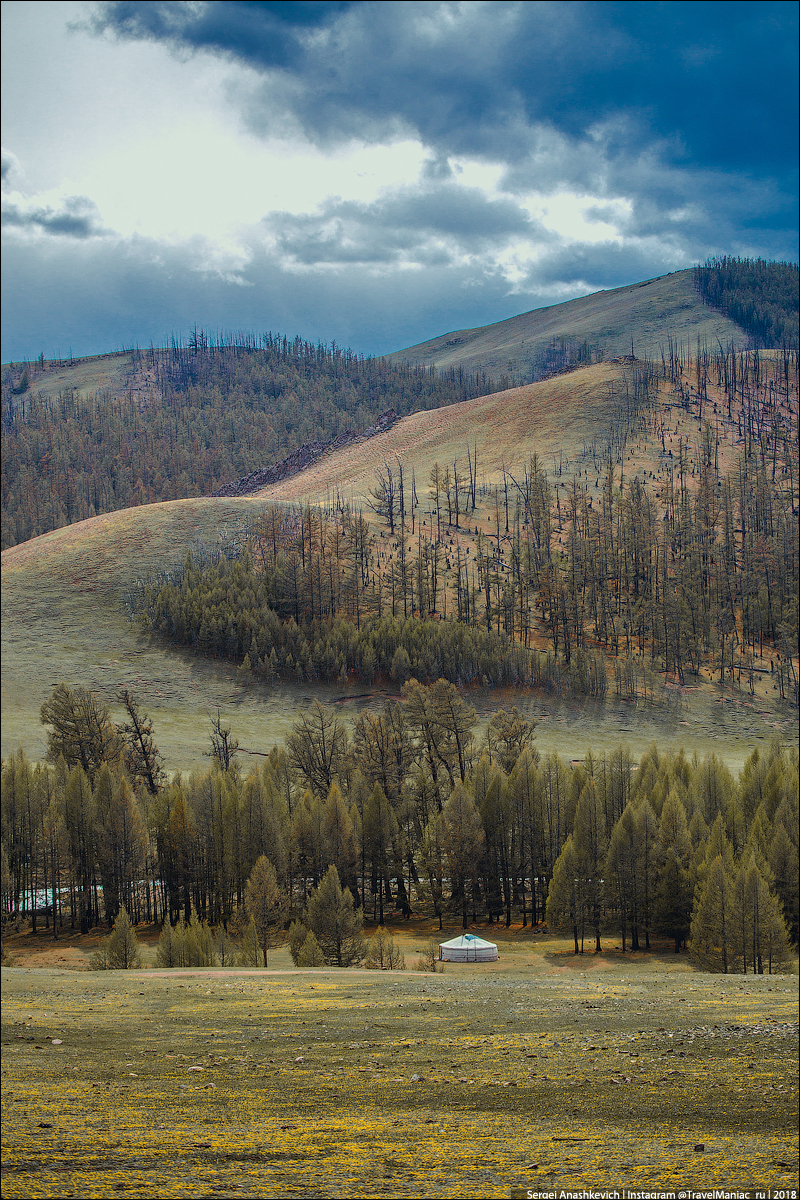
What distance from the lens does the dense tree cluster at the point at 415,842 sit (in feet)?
131

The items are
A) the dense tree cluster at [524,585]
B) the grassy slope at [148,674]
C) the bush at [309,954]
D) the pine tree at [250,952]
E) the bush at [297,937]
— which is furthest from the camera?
Result: the dense tree cluster at [524,585]

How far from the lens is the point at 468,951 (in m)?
39.8

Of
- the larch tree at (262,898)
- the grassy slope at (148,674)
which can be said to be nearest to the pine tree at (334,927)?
the larch tree at (262,898)

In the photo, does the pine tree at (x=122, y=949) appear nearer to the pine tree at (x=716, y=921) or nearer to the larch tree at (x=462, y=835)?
the larch tree at (x=462, y=835)

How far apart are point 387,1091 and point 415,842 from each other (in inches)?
1622

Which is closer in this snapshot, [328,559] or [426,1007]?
[426,1007]

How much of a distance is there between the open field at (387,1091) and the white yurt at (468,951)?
53.8 ft

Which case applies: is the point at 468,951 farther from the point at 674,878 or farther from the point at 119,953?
the point at 119,953

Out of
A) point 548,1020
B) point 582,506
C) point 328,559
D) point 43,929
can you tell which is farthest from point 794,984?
point 582,506

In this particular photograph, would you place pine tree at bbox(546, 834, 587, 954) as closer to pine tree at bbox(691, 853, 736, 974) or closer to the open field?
pine tree at bbox(691, 853, 736, 974)

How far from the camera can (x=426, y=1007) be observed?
2167 centimetres

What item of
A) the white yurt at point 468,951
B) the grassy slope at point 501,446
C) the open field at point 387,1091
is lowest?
the white yurt at point 468,951

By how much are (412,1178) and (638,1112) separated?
483cm

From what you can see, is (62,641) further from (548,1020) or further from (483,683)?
→ (548,1020)
